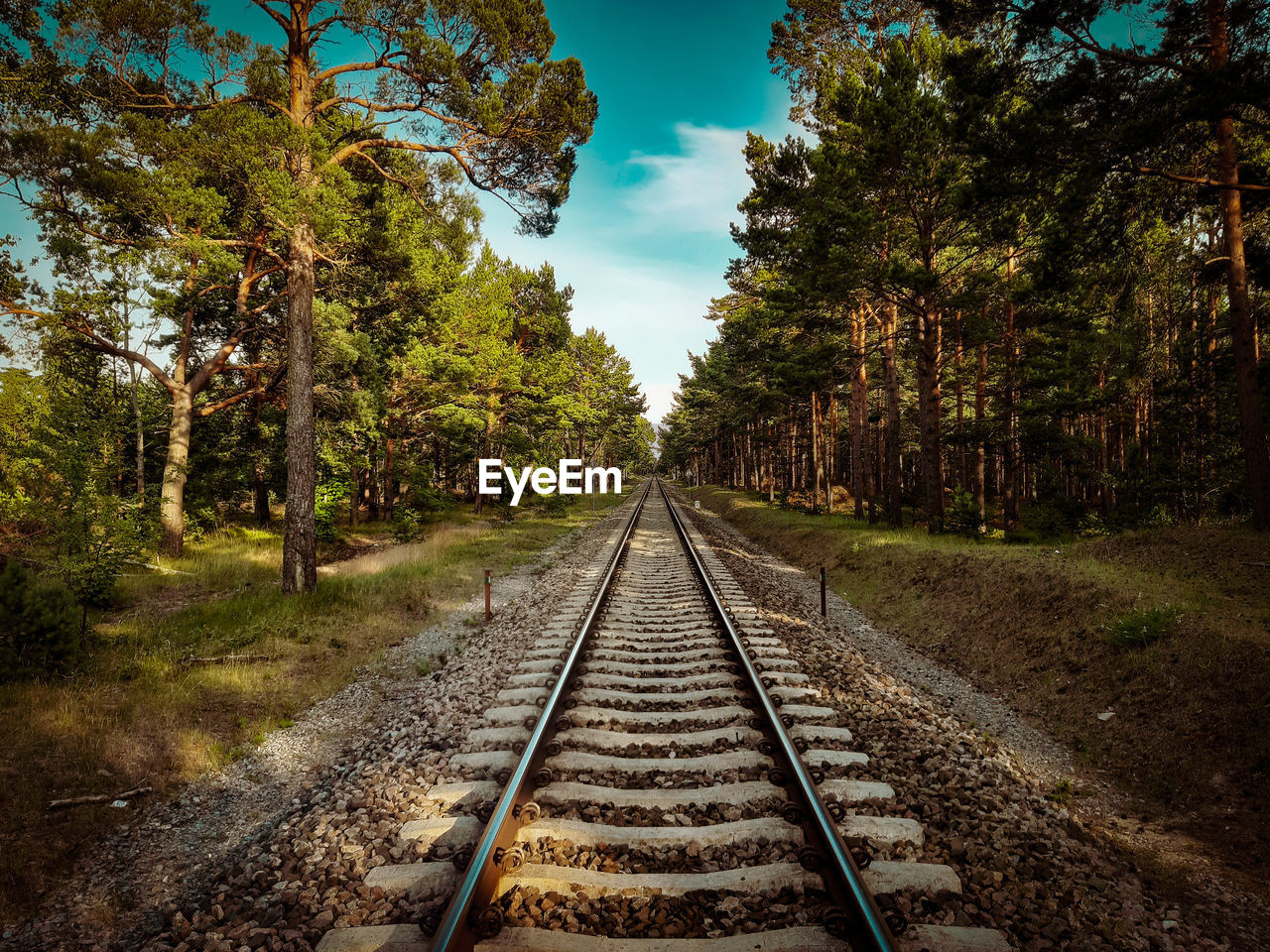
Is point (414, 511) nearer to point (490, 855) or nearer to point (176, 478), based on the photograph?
point (176, 478)

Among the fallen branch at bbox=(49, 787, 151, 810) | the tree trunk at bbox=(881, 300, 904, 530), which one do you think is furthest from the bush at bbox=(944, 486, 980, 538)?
the fallen branch at bbox=(49, 787, 151, 810)

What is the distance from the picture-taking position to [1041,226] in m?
12.2

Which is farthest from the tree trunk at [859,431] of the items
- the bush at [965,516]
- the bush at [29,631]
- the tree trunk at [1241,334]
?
the bush at [29,631]

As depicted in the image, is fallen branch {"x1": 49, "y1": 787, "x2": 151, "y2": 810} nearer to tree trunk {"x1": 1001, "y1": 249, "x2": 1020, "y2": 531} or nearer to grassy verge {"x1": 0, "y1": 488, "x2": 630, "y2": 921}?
grassy verge {"x1": 0, "y1": 488, "x2": 630, "y2": 921}

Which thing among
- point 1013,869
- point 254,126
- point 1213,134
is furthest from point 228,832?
point 1213,134

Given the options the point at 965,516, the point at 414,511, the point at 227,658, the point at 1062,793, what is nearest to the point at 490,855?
the point at 1062,793

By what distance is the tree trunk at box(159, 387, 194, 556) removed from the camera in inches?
603

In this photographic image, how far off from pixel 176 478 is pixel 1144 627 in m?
21.9

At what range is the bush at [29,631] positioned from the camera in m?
5.66

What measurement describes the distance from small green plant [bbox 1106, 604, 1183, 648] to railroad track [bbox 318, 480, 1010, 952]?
13.5 ft

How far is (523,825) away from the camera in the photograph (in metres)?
3.38

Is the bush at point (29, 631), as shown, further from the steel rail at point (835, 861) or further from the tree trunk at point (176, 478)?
the tree trunk at point (176, 478)

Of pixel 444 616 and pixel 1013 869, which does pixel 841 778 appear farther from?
pixel 444 616

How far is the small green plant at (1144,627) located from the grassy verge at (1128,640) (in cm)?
2
